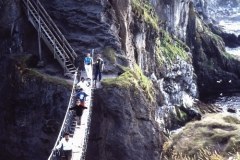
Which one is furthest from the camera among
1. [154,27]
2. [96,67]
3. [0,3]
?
[154,27]

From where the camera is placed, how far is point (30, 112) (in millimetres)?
31203

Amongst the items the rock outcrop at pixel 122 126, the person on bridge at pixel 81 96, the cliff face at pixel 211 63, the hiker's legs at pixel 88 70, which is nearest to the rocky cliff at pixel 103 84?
the rock outcrop at pixel 122 126

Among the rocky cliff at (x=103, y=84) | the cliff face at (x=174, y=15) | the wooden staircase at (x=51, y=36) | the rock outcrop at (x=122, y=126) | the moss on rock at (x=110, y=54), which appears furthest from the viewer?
the cliff face at (x=174, y=15)

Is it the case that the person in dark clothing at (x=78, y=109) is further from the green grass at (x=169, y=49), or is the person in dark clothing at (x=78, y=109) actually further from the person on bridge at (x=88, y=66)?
the green grass at (x=169, y=49)

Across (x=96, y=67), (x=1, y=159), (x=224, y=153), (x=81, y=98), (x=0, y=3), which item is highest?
(x=0, y=3)

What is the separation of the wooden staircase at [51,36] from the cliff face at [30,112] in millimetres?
2153

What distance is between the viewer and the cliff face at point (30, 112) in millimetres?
30141

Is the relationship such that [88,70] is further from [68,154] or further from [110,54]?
[68,154]

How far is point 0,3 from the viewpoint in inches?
1353

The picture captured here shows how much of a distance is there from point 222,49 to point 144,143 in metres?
74.5

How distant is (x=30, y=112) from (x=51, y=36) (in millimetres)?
6286

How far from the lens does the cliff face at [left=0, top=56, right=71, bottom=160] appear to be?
98.9 ft

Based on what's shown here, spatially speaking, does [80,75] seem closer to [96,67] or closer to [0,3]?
[96,67]

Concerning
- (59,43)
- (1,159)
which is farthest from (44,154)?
(59,43)
